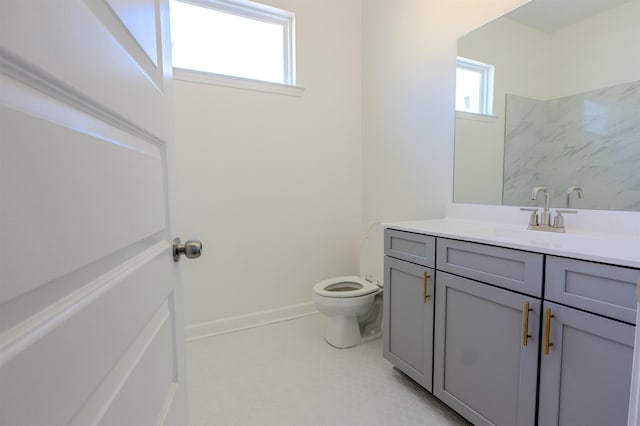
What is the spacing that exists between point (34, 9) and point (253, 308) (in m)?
2.37


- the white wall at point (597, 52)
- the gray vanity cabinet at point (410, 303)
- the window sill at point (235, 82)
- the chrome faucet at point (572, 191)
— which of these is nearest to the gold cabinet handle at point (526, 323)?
the gray vanity cabinet at point (410, 303)

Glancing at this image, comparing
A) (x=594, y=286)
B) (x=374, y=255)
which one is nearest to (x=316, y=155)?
(x=374, y=255)

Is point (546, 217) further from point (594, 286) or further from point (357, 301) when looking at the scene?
point (357, 301)

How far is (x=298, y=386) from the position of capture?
5.57 ft

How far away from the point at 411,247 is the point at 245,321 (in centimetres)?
146

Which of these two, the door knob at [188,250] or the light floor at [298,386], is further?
the light floor at [298,386]

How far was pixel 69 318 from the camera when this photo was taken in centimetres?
31

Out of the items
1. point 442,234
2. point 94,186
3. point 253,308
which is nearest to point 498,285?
point 442,234

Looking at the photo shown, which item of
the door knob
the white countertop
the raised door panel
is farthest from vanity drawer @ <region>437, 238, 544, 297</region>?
the raised door panel

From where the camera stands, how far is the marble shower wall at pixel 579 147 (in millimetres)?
1232

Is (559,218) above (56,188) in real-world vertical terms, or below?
below

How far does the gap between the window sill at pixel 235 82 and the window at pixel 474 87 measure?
1.16 m

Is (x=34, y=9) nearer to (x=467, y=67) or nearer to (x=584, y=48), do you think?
(x=584, y=48)

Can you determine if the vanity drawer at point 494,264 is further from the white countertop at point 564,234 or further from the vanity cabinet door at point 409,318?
the vanity cabinet door at point 409,318
